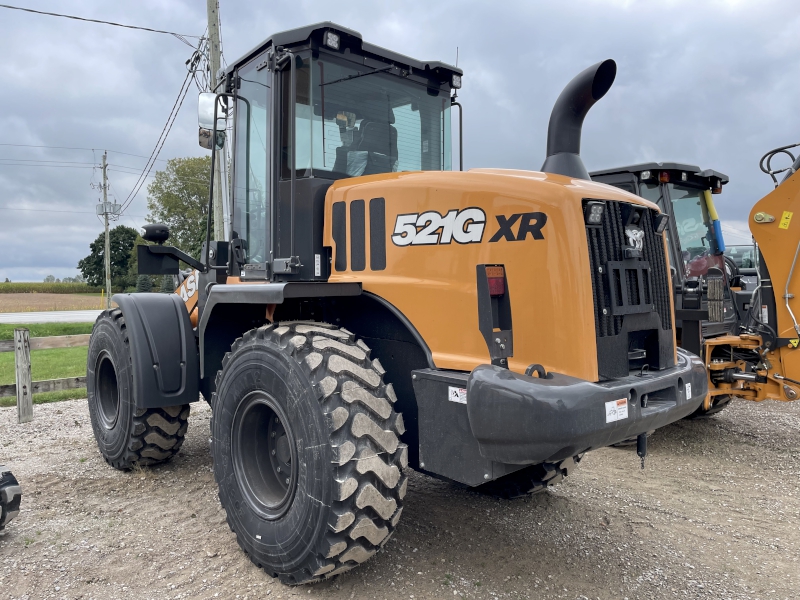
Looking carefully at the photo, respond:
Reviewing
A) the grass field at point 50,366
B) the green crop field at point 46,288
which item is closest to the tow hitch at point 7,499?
the grass field at point 50,366

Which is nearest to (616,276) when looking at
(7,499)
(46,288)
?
(7,499)

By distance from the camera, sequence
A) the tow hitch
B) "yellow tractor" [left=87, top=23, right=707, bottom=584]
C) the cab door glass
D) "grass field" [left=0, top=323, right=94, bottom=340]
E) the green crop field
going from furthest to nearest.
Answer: the green crop field, "grass field" [left=0, top=323, right=94, bottom=340], the cab door glass, the tow hitch, "yellow tractor" [left=87, top=23, right=707, bottom=584]

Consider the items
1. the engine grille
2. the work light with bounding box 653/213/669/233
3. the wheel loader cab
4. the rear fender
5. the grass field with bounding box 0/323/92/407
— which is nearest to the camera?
the engine grille

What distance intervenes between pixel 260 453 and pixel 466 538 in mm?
1390

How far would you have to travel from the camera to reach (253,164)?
4.17 meters

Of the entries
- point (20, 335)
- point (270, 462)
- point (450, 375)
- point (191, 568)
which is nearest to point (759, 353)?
point (450, 375)

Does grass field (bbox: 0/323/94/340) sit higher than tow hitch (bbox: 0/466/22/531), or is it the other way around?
grass field (bbox: 0/323/94/340)

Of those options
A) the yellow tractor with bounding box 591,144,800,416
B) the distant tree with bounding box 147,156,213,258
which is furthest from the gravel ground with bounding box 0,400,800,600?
the distant tree with bounding box 147,156,213,258

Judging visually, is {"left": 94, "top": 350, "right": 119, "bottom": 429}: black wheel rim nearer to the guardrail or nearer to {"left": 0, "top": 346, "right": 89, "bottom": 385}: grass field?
the guardrail

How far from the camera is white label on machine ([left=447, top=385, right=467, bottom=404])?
9.41 ft

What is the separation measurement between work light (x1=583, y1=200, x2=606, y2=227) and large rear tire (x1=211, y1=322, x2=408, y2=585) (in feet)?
4.10

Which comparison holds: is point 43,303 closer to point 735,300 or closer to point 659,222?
point 735,300

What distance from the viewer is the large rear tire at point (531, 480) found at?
13.3 feet

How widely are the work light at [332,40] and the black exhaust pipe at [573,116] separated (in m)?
1.34
